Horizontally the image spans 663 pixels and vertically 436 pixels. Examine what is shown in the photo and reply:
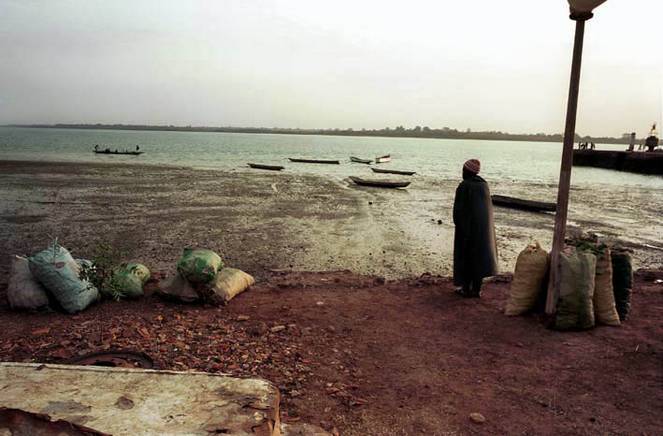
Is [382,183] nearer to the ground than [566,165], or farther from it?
nearer to the ground

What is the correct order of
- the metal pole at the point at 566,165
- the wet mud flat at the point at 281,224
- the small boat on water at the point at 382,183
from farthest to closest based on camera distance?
1. the small boat on water at the point at 382,183
2. the wet mud flat at the point at 281,224
3. the metal pole at the point at 566,165

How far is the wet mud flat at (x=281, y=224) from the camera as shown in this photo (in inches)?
335

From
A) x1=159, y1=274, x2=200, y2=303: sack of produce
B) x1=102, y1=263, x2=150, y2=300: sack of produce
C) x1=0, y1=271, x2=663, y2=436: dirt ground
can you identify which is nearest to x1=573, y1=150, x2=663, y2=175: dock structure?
x1=0, y1=271, x2=663, y2=436: dirt ground

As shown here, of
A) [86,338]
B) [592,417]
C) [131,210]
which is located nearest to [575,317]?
[592,417]

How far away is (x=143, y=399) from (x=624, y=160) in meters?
Result: 48.7

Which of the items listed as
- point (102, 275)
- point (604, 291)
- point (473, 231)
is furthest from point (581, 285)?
point (102, 275)

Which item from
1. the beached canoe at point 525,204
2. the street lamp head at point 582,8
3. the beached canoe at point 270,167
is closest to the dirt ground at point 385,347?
the street lamp head at point 582,8

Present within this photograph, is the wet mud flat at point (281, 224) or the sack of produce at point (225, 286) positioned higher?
the sack of produce at point (225, 286)

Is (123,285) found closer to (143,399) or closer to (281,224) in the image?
(143,399)

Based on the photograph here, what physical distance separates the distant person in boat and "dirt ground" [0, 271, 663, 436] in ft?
1.26

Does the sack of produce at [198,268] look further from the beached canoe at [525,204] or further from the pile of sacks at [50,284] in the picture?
the beached canoe at [525,204]

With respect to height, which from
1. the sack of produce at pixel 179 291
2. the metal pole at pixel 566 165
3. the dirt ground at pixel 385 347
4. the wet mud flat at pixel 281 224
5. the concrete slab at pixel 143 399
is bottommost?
the wet mud flat at pixel 281 224

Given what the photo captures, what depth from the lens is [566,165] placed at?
15.4 feet

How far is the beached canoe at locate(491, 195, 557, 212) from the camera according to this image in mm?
15727
